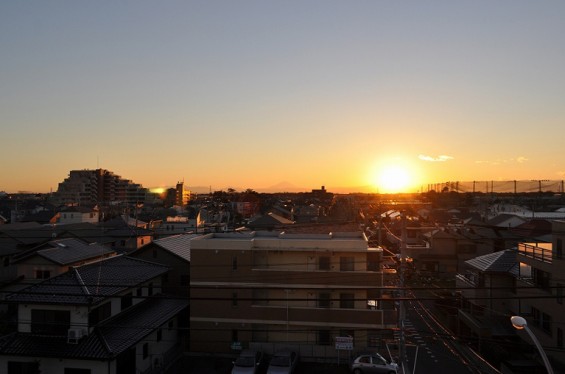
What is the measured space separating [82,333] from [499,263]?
13.9 m

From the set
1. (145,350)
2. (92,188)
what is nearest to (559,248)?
(145,350)

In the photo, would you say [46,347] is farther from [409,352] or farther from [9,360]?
[409,352]

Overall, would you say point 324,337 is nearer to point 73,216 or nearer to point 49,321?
point 49,321

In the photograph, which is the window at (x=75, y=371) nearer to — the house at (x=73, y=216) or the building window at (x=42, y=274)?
the building window at (x=42, y=274)

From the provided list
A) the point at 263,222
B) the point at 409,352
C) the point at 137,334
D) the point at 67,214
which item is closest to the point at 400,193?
the point at 263,222

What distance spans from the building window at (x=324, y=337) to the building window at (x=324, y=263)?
2141mm

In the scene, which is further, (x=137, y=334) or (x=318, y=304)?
(x=318, y=304)

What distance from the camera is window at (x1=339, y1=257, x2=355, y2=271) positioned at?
45.9 feet

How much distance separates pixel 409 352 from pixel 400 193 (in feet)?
193

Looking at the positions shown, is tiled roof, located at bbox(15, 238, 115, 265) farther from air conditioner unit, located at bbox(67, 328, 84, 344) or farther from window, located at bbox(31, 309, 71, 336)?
air conditioner unit, located at bbox(67, 328, 84, 344)

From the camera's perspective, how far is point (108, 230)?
29703 millimetres

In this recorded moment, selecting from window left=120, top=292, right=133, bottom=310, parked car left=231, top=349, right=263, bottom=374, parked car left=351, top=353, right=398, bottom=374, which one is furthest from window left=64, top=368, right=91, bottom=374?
parked car left=351, top=353, right=398, bottom=374

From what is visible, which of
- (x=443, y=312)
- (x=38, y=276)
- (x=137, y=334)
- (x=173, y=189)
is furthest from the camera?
(x=173, y=189)

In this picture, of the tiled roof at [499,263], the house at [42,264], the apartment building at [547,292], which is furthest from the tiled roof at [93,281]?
the tiled roof at [499,263]
